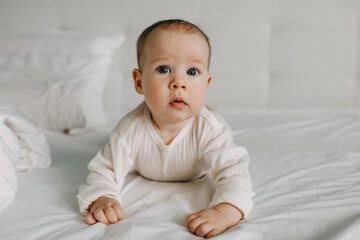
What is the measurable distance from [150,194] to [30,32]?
43.4 inches

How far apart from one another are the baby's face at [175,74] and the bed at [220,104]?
212mm

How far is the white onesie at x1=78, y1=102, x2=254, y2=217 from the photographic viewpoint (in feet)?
3.03

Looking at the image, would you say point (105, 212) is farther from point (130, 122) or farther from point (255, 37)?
point (255, 37)

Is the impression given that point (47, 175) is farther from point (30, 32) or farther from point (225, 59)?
point (225, 59)

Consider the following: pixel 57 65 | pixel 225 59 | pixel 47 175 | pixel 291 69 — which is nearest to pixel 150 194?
pixel 47 175

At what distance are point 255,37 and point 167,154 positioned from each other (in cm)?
96

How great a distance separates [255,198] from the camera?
→ 0.90 meters

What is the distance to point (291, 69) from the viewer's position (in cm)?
174

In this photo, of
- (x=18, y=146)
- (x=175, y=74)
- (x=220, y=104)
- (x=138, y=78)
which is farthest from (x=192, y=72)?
(x=220, y=104)

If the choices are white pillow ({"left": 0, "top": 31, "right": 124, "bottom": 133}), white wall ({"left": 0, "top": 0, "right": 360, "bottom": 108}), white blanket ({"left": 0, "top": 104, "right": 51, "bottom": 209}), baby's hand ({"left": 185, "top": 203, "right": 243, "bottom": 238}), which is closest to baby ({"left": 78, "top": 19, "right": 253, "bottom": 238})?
baby's hand ({"left": 185, "top": 203, "right": 243, "bottom": 238})

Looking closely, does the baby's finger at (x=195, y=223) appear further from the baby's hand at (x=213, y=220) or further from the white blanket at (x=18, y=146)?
the white blanket at (x=18, y=146)

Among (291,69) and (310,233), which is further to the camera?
(291,69)

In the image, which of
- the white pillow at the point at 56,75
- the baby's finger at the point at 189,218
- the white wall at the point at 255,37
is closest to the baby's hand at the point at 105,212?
the baby's finger at the point at 189,218

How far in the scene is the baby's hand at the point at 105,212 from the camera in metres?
0.79
